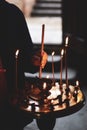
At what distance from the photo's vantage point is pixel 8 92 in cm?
407

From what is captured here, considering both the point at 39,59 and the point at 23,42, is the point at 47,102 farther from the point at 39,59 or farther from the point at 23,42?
the point at 23,42

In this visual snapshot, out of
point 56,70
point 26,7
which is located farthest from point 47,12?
point 56,70

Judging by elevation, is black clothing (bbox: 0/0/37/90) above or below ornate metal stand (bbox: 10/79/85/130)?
above

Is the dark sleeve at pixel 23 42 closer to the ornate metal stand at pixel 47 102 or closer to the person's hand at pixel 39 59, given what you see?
the person's hand at pixel 39 59

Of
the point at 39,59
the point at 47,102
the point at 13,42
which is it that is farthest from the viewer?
the point at 13,42

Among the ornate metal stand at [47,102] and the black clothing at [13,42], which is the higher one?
the black clothing at [13,42]

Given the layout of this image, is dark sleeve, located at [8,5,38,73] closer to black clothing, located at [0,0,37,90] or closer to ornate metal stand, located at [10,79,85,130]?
black clothing, located at [0,0,37,90]

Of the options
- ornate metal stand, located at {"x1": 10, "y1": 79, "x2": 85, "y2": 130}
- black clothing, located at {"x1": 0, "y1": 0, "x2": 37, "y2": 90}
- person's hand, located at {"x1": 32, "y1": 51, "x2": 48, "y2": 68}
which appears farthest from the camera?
black clothing, located at {"x1": 0, "y1": 0, "x2": 37, "y2": 90}

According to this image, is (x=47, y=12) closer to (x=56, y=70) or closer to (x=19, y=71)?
(x=56, y=70)

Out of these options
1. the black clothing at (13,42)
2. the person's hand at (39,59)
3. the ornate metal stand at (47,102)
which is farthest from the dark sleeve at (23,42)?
the ornate metal stand at (47,102)

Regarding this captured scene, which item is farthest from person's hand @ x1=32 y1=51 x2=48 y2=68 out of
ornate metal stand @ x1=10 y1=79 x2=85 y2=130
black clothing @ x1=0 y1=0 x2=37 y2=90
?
ornate metal stand @ x1=10 y1=79 x2=85 y2=130

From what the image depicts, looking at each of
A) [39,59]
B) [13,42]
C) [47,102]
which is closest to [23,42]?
[13,42]

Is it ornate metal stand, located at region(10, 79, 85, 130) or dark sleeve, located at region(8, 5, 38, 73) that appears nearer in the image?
ornate metal stand, located at region(10, 79, 85, 130)

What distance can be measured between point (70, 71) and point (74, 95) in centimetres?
482
